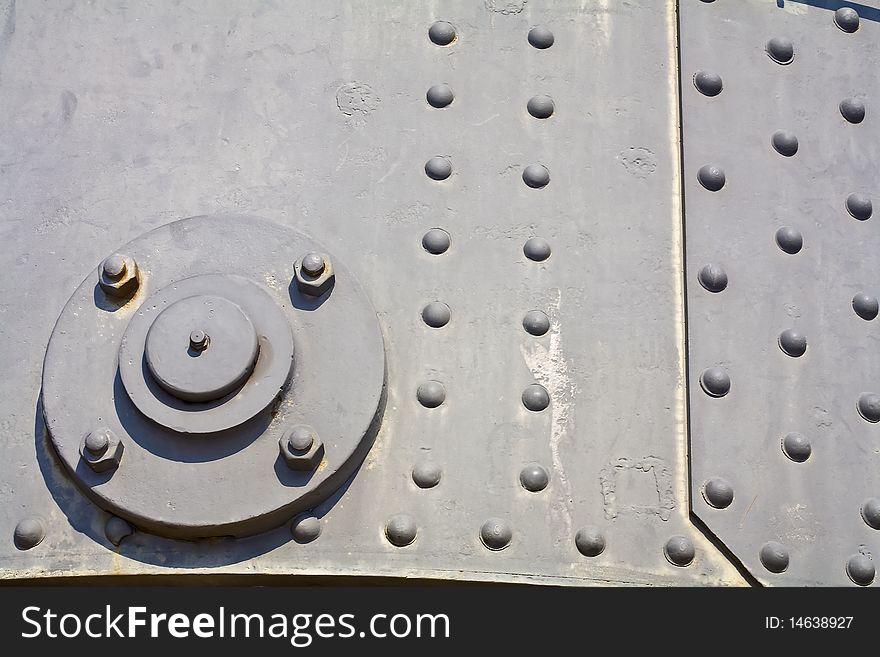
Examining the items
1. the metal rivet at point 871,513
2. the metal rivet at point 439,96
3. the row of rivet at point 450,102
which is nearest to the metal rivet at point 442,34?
the row of rivet at point 450,102

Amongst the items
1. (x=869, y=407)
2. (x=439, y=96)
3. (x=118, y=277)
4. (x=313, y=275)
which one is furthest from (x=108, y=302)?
(x=869, y=407)

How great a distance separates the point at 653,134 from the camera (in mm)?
2201

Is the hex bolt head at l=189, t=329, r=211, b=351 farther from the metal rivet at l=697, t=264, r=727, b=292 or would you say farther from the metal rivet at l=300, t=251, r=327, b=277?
the metal rivet at l=697, t=264, r=727, b=292

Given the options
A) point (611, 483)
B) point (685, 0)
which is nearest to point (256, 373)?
point (611, 483)

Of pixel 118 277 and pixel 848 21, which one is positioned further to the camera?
pixel 848 21

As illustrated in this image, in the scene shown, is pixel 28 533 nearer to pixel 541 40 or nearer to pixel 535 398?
pixel 535 398

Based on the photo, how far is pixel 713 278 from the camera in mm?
2062

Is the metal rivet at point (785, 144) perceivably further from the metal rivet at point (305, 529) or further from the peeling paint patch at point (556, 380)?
the metal rivet at point (305, 529)

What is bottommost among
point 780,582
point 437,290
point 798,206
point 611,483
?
point 780,582

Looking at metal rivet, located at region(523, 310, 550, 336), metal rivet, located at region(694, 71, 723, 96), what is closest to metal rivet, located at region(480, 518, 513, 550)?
metal rivet, located at region(523, 310, 550, 336)

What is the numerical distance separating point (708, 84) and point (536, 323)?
0.57 metres

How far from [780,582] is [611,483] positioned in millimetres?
288

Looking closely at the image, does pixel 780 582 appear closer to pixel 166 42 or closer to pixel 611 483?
pixel 611 483

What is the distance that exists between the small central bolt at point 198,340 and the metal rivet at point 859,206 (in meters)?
1.14
